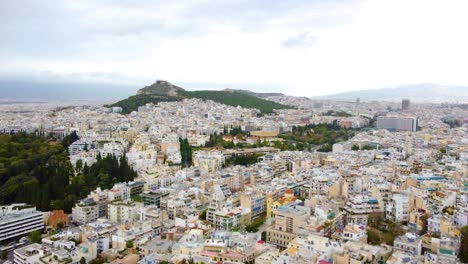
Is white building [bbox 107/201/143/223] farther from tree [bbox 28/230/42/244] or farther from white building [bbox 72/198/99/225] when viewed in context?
tree [bbox 28/230/42/244]

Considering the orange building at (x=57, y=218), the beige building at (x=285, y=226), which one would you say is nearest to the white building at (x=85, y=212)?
the orange building at (x=57, y=218)

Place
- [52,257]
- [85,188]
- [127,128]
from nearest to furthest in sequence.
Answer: [52,257], [85,188], [127,128]

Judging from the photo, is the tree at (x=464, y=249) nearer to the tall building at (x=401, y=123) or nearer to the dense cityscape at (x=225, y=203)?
the dense cityscape at (x=225, y=203)

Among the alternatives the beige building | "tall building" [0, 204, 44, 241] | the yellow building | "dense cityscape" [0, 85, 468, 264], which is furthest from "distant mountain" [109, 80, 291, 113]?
the beige building

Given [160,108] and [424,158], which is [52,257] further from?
[160,108]

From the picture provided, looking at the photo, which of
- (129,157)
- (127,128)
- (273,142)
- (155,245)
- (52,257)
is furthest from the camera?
(127,128)

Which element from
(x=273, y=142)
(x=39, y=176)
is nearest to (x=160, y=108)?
(x=273, y=142)
